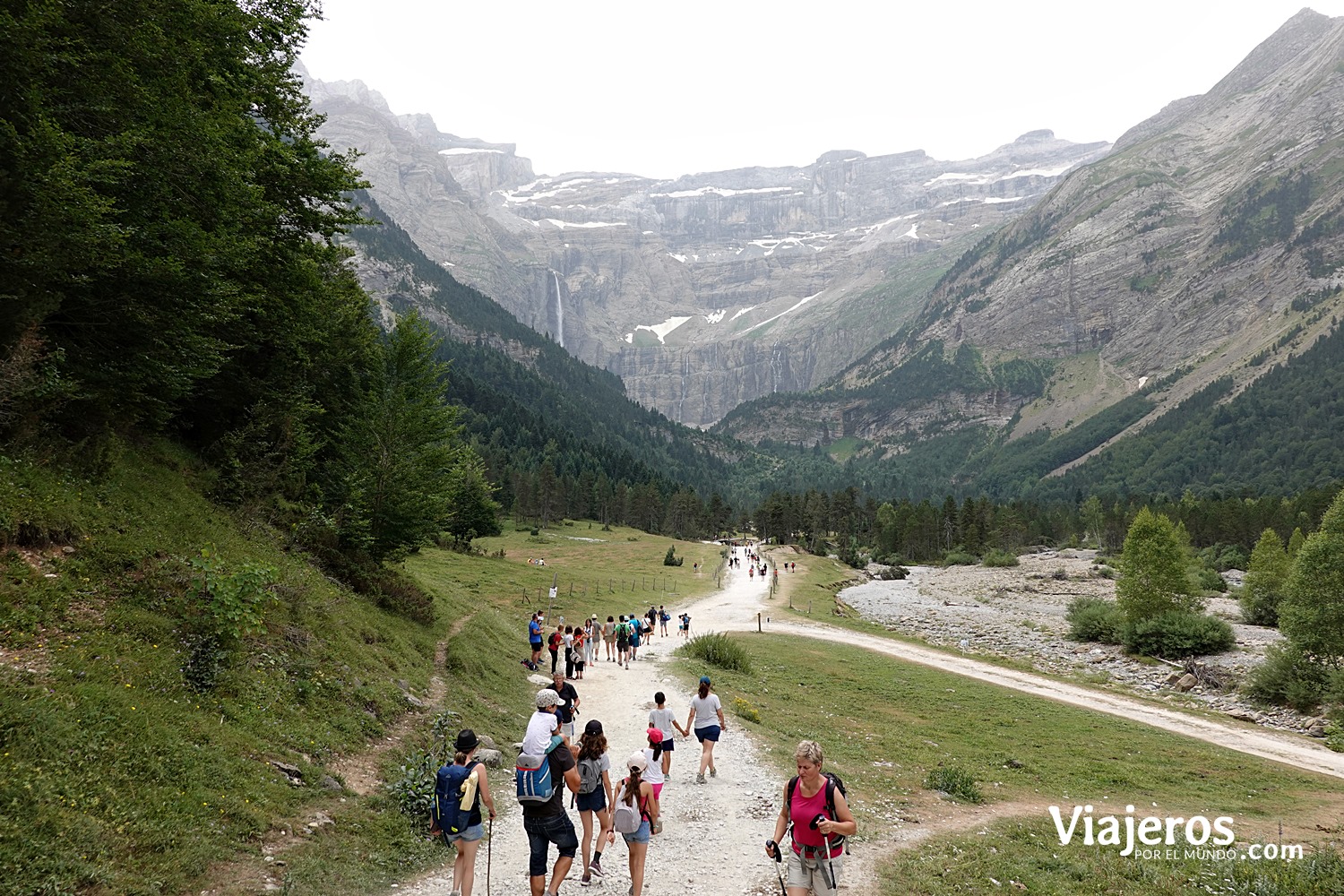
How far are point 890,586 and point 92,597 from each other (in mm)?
84999

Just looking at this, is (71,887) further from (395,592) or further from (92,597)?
(395,592)

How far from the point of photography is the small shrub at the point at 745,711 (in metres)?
20.4

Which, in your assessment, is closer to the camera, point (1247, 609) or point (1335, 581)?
point (1335, 581)

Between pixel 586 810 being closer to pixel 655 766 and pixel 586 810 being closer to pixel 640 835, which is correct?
pixel 640 835

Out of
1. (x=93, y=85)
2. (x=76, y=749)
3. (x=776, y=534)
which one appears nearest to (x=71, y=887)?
(x=76, y=749)

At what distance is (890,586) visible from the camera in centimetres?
8356

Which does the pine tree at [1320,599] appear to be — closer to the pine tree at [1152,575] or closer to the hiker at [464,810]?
the pine tree at [1152,575]

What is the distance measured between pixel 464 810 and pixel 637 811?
2.47m

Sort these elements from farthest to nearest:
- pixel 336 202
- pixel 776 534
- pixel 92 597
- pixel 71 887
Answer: pixel 776 534 → pixel 336 202 → pixel 92 597 → pixel 71 887

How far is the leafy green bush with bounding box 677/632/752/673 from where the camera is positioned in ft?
95.8

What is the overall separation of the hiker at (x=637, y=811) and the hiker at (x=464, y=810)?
6.63ft

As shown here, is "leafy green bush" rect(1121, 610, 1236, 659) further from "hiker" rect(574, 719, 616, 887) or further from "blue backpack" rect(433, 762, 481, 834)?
"blue backpack" rect(433, 762, 481, 834)

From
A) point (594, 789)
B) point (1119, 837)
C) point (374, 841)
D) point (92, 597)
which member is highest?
point (92, 597)

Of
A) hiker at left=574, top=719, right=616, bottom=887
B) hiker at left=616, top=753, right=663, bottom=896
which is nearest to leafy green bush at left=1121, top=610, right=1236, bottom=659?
hiker at left=616, top=753, right=663, bottom=896
